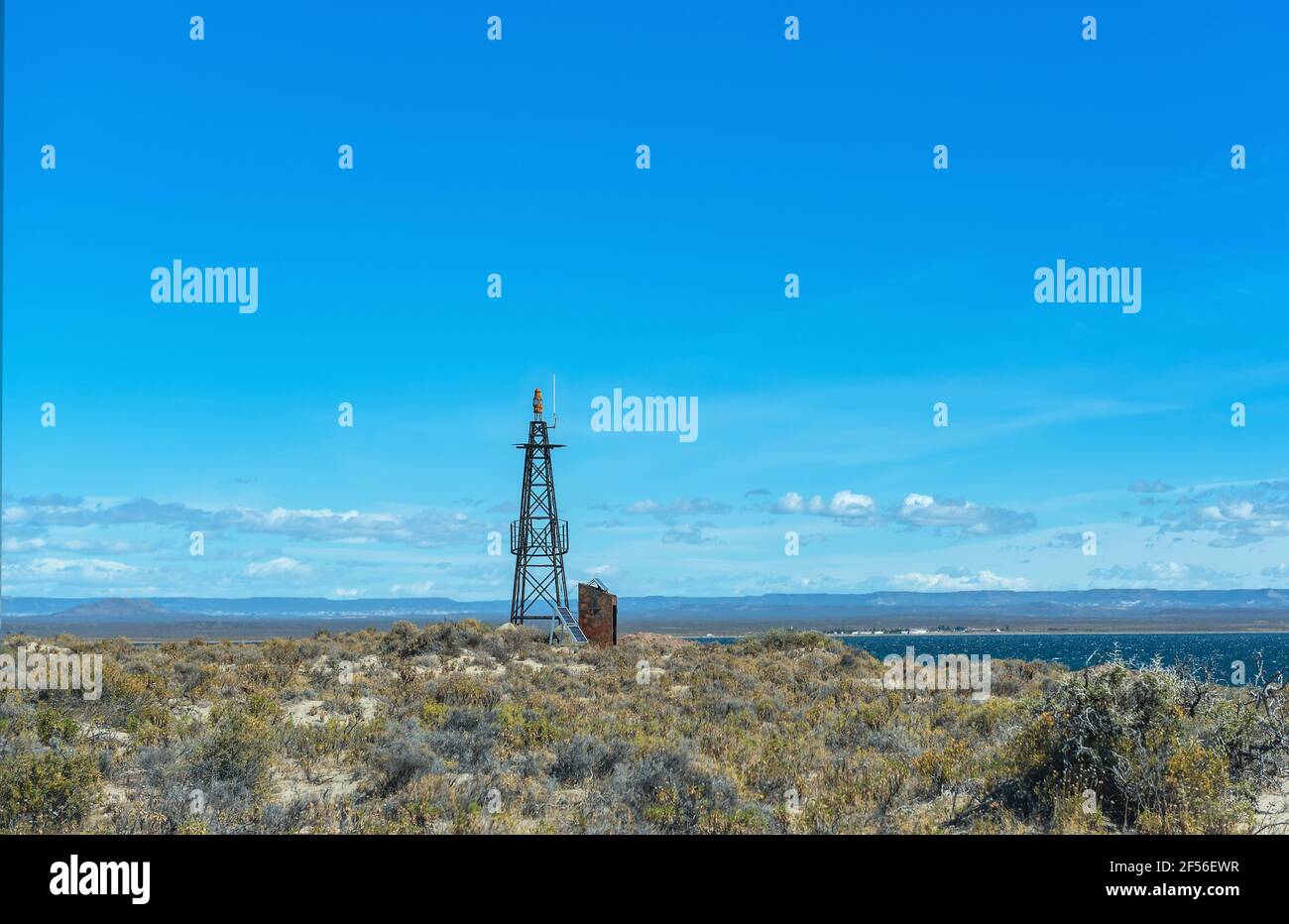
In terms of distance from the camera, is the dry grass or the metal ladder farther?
the metal ladder

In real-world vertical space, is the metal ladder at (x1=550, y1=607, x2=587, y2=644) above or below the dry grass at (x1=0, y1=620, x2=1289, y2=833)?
below

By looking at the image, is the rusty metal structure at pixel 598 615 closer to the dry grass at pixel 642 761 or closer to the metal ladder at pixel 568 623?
the metal ladder at pixel 568 623

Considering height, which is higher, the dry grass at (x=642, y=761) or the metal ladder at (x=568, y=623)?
the dry grass at (x=642, y=761)

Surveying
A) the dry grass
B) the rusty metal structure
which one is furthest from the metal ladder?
the dry grass

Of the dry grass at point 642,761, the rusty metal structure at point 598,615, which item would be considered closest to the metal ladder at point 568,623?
the rusty metal structure at point 598,615

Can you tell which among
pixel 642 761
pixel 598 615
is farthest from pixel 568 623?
pixel 642 761

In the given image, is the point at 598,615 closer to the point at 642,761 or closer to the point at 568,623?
the point at 568,623

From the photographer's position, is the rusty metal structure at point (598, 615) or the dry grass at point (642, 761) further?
the rusty metal structure at point (598, 615)

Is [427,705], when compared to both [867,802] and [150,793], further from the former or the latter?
[867,802]

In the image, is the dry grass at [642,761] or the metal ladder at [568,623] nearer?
the dry grass at [642,761]

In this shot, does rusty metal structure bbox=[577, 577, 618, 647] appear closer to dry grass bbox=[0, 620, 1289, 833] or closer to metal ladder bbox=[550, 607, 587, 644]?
metal ladder bbox=[550, 607, 587, 644]

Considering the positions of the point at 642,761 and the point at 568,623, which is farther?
the point at 568,623
